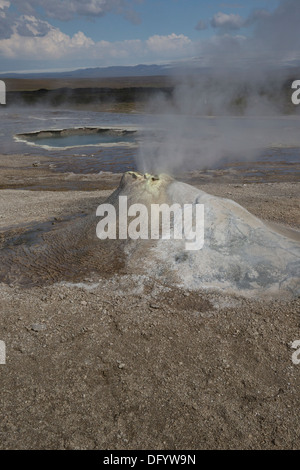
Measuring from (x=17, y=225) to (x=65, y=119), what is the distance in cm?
1704

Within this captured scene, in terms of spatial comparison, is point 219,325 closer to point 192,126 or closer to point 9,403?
point 9,403

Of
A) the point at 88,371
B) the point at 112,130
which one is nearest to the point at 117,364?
the point at 88,371
